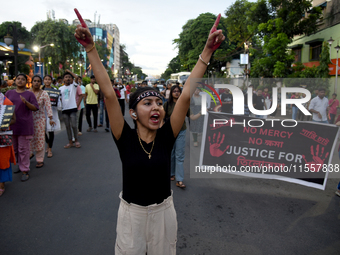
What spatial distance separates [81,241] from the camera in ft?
10.1

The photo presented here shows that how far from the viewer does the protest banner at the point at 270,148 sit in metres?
4.57

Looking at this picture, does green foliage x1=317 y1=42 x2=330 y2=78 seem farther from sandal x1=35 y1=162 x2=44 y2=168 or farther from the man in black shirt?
sandal x1=35 y1=162 x2=44 y2=168

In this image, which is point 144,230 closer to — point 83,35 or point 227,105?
point 83,35

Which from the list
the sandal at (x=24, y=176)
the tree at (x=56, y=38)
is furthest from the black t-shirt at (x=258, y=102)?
the tree at (x=56, y=38)

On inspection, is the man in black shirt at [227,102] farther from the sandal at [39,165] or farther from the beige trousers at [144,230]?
the sandal at [39,165]

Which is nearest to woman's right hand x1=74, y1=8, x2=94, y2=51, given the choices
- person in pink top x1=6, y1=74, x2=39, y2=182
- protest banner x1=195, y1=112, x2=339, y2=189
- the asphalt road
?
the asphalt road

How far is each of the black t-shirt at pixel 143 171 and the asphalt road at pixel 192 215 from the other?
137 cm

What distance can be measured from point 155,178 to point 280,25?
20300 millimetres

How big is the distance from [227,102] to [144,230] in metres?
3.75

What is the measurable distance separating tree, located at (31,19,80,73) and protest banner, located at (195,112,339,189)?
27339 millimetres

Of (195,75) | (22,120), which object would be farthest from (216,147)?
(22,120)

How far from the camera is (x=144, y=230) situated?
1833mm

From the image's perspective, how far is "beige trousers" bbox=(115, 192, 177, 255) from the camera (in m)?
1.81

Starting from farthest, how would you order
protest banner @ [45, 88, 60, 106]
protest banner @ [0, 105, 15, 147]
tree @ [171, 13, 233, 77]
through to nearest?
1. tree @ [171, 13, 233, 77]
2. protest banner @ [45, 88, 60, 106]
3. protest banner @ [0, 105, 15, 147]
